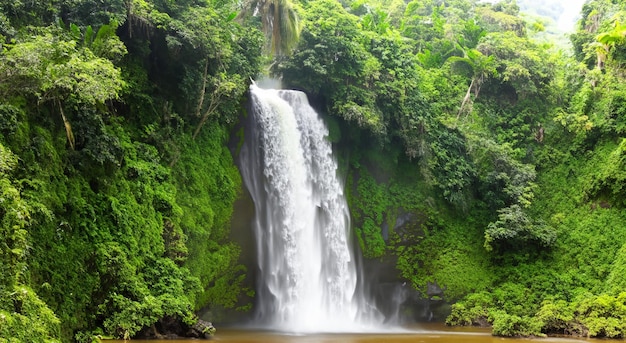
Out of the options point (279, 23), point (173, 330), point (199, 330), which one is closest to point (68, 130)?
point (173, 330)

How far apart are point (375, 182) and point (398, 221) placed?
1.82 metres

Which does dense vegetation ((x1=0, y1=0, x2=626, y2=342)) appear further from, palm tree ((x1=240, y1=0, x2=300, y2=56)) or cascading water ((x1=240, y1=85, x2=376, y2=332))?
cascading water ((x1=240, y1=85, x2=376, y2=332))

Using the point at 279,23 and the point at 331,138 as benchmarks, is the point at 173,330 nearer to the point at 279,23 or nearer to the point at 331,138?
the point at 331,138

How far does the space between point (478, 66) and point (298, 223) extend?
1334 cm

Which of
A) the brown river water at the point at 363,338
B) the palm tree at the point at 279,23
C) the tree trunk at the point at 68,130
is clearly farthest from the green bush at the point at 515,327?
the tree trunk at the point at 68,130

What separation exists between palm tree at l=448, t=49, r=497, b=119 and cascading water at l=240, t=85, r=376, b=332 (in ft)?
30.4

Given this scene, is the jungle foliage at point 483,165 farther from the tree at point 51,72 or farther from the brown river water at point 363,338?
the tree at point 51,72

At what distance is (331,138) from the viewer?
2298cm

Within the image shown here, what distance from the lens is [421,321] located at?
2267cm

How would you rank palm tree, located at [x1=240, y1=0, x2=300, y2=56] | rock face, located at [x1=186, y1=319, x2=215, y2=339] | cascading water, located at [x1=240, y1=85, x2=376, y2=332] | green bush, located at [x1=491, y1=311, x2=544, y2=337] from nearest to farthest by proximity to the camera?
rock face, located at [x1=186, y1=319, x2=215, y2=339] → green bush, located at [x1=491, y1=311, x2=544, y2=337] → cascading water, located at [x1=240, y1=85, x2=376, y2=332] → palm tree, located at [x1=240, y1=0, x2=300, y2=56]

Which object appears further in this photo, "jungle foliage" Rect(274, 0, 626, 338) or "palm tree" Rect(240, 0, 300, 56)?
"jungle foliage" Rect(274, 0, 626, 338)

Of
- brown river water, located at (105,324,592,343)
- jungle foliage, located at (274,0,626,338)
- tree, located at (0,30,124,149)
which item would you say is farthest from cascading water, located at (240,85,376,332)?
tree, located at (0,30,124,149)

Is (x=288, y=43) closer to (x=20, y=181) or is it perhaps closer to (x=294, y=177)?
(x=294, y=177)

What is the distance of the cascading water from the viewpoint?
63.3ft
